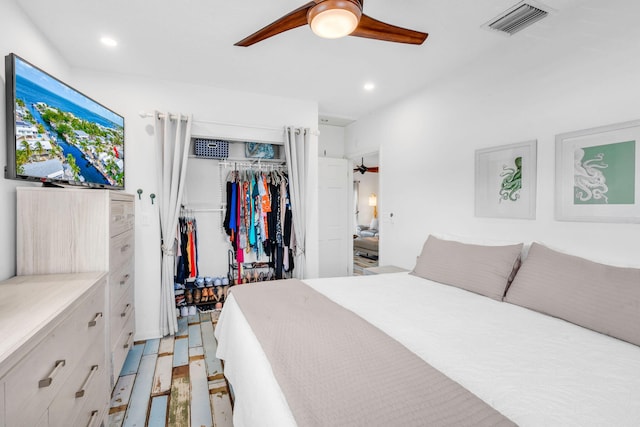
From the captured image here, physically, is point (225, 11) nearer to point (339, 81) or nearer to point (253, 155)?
point (339, 81)

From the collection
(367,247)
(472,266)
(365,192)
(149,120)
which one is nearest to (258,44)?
(149,120)

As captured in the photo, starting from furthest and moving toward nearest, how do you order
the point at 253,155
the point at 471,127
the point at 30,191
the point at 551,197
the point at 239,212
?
the point at 253,155
the point at 239,212
the point at 471,127
the point at 551,197
the point at 30,191

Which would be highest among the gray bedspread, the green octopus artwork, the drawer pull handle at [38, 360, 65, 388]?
the green octopus artwork

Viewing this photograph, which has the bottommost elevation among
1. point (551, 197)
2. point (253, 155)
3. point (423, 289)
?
point (423, 289)

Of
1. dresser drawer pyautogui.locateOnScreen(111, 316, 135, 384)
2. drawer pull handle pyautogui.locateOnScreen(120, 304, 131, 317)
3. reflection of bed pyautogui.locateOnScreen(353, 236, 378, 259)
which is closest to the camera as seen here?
dresser drawer pyautogui.locateOnScreen(111, 316, 135, 384)

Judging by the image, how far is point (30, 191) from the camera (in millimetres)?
1613

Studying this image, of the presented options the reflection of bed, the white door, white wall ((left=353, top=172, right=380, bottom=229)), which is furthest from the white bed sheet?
white wall ((left=353, top=172, right=380, bottom=229))

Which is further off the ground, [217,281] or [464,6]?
[464,6]

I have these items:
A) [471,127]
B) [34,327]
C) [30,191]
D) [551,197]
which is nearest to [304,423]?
[34,327]

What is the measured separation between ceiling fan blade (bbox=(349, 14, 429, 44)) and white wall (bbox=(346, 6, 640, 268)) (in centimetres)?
107

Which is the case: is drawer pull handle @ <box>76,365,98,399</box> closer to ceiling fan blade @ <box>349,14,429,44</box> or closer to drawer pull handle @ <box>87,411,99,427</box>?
drawer pull handle @ <box>87,411,99,427</box>

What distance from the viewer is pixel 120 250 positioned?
81.7 inches

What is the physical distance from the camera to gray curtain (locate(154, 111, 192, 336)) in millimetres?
2836

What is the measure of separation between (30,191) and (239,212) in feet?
6.38
